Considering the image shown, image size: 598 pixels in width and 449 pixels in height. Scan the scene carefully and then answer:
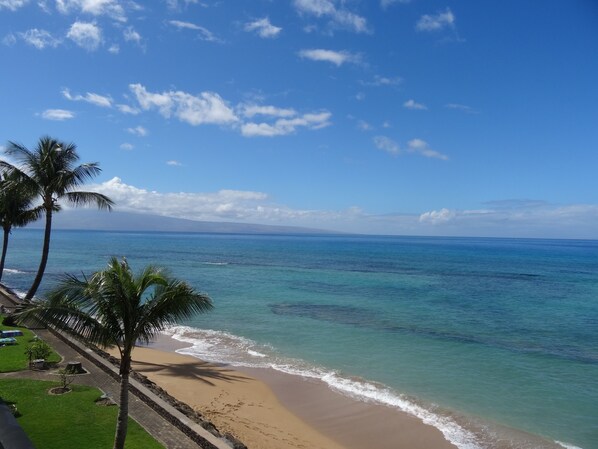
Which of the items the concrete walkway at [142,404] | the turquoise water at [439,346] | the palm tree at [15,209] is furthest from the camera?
the palm tree at [15,209]

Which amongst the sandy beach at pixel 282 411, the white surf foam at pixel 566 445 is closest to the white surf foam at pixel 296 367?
the sandy beach at pixel 282 411

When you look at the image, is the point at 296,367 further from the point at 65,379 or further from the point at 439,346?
the point at 65,379

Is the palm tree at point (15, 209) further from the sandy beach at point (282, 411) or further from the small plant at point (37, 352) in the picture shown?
the sandy beach at point (282, 411)

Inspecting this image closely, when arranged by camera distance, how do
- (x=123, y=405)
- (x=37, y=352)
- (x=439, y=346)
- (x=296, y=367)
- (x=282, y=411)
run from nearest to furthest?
(x=123, y=405)
(x=37, y=352)
(x=282, y=411)
(x=296, y=367)
(x=439, y=346)

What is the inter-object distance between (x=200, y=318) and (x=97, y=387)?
57.6 feet

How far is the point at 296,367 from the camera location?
68.8 ft

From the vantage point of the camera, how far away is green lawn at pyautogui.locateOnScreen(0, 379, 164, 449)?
34.4ft

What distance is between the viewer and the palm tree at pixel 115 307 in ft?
27.9

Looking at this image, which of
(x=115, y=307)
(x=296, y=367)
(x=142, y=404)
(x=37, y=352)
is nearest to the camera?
(x=115, y=307)

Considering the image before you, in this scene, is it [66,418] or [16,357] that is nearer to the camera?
[66,418]

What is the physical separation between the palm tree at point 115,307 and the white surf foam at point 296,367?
979 cm

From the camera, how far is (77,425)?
11.3 meters

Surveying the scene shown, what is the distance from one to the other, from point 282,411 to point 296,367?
5059mm

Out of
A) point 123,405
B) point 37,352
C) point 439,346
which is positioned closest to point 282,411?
point 123,405
